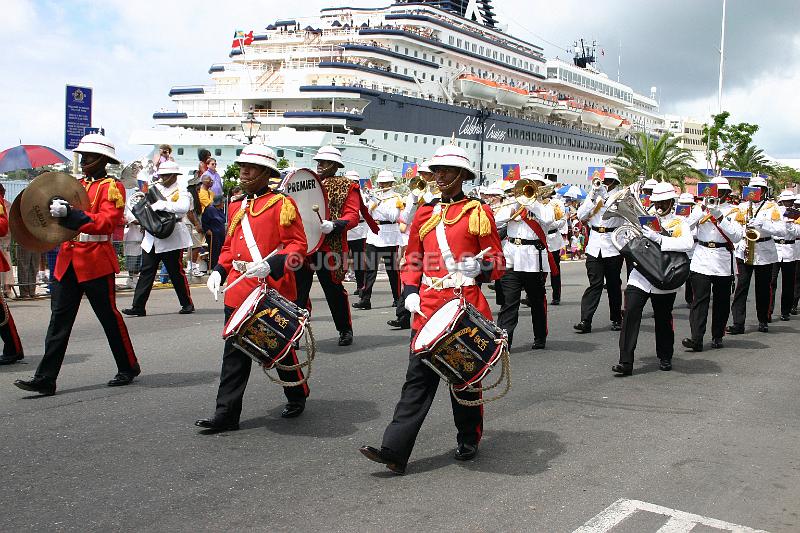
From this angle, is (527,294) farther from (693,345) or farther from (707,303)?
(707,303)

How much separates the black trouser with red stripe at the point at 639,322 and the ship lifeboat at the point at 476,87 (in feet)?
170

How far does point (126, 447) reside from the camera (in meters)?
5.73

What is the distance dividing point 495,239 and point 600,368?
3.96 m

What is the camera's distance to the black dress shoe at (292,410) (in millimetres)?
6633

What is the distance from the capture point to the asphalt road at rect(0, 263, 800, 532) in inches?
184

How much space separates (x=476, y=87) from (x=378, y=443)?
56.7 m

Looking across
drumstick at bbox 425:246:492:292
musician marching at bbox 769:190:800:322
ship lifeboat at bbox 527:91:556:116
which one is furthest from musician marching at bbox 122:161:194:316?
ship lifeboat at bbox 527:91:556:116

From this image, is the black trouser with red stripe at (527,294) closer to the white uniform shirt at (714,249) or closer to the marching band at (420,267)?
the marching band at (420,267)

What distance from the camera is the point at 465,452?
566 cm

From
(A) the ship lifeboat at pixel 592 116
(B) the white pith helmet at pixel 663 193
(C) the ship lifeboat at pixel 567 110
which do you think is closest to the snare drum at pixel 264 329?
(B) the white pith helmet at pixel 663 193

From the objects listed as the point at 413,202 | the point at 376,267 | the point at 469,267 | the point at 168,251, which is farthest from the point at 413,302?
the point at 413,202

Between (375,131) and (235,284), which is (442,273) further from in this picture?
(375,131)

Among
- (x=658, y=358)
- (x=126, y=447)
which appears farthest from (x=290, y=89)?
(x=126, y=447)

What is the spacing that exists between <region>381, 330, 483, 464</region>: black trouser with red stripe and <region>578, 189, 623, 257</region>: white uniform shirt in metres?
6.82
